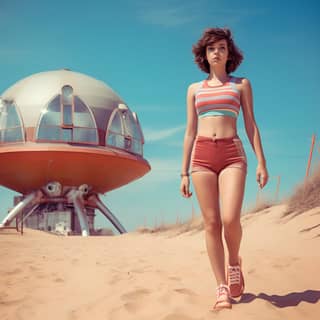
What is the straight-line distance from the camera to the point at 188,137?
3.75 meters

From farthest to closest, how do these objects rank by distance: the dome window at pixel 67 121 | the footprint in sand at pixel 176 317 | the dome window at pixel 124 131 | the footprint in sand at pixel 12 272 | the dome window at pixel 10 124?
1. the dome window at pixel 124 131
2. the dome window at pixel 10 124
3. the dome window at pixel 67 121
4. the footprint in sand at pixel 12 272
5. the footprint in sand at pixel 176 317

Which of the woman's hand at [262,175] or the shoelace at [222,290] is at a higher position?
the woman's hand at [262,175]

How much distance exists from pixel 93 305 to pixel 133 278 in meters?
1.00

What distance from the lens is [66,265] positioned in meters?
5.85

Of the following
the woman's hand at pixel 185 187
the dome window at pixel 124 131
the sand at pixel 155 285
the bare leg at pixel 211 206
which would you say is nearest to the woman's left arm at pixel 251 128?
the bare leg at pixel 211 206

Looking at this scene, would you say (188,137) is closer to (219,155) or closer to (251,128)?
(219,155)

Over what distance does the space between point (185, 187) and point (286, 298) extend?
1262 mm

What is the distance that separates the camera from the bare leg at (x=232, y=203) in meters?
3.30

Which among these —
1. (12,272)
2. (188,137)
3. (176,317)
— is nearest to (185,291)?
(176,317)

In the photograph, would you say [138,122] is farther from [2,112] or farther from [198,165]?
[198,165]

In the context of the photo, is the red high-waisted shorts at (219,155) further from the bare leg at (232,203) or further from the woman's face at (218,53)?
the woman's face at (218,53)

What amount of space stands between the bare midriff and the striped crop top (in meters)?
0.04

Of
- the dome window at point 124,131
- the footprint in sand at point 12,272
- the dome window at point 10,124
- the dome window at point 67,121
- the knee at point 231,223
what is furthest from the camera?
the dome window at point 124,131

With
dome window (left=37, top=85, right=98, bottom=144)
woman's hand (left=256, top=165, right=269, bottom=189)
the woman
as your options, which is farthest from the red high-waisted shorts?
dome window (left=37, top=85, right=98, bottom=144)
